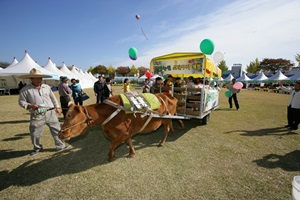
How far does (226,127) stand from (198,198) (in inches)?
184

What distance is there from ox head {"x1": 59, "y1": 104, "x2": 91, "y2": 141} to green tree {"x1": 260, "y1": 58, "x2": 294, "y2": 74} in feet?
289

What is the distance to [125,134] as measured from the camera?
3389 millimetres

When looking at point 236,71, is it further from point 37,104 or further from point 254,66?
point 37,104

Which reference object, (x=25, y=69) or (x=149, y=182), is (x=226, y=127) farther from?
(x=25, y=69)

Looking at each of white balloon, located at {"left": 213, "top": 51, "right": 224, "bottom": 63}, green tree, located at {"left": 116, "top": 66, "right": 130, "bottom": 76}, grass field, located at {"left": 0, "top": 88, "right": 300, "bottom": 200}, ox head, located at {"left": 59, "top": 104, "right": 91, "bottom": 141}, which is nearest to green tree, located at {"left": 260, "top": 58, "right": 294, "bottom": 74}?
green tree, located at {"left": 116, "top": 66, "right": 130, "bottom": 76}

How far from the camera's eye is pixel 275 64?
6806cm

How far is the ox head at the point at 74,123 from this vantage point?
2.71 m

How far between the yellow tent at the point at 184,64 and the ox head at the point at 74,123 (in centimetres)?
382

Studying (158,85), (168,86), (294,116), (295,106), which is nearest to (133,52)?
(158,85)

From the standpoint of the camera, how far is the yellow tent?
5.02 m

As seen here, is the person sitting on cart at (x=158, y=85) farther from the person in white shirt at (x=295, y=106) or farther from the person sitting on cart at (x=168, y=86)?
the person in white shirt at (x=295, y=106)

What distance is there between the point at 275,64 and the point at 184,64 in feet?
→ 280

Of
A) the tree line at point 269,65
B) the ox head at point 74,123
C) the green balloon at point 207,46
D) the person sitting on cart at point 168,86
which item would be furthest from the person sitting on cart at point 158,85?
the tree line at point 269,65

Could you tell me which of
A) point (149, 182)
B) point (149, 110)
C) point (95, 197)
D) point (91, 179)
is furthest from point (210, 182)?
point (91, 179)
